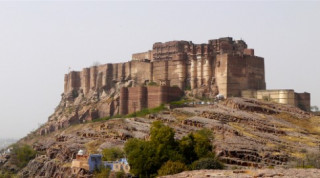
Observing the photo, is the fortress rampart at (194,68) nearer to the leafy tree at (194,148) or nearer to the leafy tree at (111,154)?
the leafy tree at (111,154)

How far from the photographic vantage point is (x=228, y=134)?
63250mm

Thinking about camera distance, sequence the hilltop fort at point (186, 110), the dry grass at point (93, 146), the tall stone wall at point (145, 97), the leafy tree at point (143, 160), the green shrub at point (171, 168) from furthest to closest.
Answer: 1. the tall stone wall at point (145, 97)
2. the dry grass at point (93, 146)
3. the hilltop fort at point (186, 110)
4. the leafy tree at point (143, 160)
5. the green shrub at point (171, 168)

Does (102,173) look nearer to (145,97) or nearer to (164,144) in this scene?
(164,144)

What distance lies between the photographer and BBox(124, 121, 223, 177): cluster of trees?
5065cm

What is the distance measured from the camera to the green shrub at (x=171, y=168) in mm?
45781

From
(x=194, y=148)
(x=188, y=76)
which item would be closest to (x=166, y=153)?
(x=194, y=148)

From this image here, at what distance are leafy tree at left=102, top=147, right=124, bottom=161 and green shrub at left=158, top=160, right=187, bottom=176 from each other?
12409 mm

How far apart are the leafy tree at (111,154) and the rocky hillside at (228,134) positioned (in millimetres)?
3224

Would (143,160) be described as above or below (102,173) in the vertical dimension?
above

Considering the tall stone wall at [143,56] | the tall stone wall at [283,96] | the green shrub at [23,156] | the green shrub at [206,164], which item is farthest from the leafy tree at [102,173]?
the tall stone wall at [143,56]

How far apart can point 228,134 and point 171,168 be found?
18.3m

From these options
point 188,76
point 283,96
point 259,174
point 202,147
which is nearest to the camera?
point 259,174

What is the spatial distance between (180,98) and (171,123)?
13614 mm

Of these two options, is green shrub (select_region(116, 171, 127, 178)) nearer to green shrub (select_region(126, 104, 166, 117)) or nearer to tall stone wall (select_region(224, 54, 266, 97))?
green shrub (select_region(126, 104, 166, 117))
